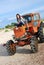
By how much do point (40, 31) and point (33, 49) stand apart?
8.05 ft

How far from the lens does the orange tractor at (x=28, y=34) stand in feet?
54.6

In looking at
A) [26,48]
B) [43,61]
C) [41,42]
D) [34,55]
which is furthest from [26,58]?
[41,42]

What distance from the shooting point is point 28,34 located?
17.4 meters

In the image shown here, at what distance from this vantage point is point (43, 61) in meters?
13.6

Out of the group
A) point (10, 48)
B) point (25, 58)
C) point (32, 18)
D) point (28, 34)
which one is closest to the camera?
point (25, 58)

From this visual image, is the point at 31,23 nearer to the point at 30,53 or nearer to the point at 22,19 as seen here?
the point at 22,19

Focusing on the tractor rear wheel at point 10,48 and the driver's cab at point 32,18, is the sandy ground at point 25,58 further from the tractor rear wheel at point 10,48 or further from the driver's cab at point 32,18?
the driver's cab at point 32,18

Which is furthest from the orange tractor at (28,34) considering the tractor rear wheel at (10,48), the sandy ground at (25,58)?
the sandy ground at (25,58)

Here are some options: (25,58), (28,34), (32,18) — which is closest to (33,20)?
(32,18)

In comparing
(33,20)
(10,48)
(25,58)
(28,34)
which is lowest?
(10,48)

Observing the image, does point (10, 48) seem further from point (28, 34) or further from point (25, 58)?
point (25, 58)

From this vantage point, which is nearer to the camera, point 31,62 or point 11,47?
point 31,62

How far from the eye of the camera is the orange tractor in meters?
16.6

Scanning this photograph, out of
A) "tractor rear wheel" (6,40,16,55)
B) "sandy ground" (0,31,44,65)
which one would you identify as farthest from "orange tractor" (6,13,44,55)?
"sandy ground" (0,31,44,65)
